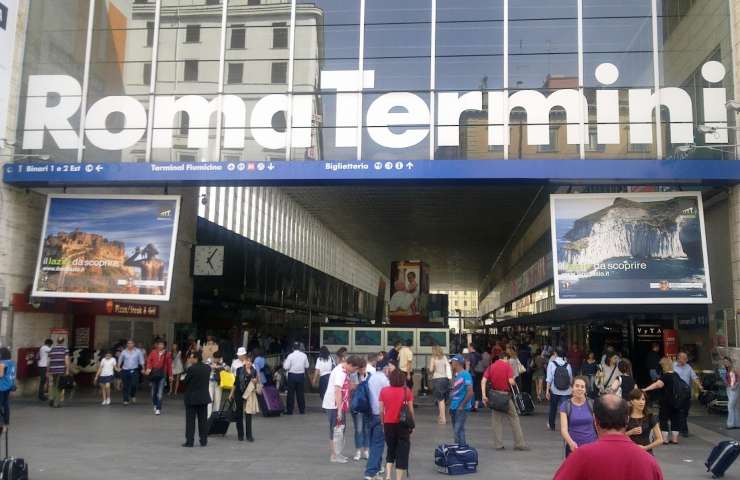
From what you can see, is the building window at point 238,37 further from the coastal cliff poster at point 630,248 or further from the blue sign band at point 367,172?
the coastal cliff poster at point 630,248

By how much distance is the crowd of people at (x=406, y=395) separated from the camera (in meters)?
7.32

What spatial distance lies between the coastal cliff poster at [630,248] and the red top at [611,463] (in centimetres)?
1356

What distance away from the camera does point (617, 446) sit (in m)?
3.36

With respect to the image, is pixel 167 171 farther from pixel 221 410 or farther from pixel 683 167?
pixel 683 167

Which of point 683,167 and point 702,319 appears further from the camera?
point 702,319

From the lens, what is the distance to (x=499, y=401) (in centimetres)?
→ 1134

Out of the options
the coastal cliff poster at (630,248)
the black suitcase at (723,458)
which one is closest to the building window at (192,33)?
the coastal cliff poster at (630,248)

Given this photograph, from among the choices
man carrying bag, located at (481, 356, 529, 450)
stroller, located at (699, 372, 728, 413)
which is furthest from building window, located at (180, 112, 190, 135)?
stroller, located at (699, 372, 728, 413)

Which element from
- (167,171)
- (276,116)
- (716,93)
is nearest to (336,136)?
(276,116)

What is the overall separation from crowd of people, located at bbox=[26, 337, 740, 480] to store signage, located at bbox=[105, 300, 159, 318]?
8.20ft

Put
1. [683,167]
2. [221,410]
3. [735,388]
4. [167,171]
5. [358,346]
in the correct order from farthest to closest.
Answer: [358,346]
[167,171]
[683,167]
[735,388]
[221,410]

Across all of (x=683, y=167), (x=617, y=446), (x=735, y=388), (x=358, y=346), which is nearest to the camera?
(x=617, y=446)

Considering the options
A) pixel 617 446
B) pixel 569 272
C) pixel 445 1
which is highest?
pixel 445 1

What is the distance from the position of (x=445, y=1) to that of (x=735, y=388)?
1203 cm
